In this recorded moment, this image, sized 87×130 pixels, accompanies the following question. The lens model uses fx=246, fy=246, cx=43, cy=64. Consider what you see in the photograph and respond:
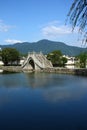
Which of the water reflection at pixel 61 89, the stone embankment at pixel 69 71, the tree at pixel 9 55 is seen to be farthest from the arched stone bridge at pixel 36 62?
the water reflection at pixel 61 89

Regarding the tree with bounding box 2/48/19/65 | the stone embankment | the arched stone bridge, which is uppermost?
the tree with bounding box 2/48/19/65

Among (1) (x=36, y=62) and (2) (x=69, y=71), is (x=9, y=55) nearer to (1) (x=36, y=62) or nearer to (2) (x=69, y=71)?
(1) (x=36, y=62)

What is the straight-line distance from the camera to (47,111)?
14.0m

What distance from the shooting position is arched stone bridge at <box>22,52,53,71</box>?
6223 centimetres

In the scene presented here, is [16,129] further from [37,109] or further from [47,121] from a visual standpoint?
[37,109]

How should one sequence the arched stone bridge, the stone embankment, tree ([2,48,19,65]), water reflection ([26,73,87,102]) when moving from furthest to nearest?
tree ([2,48,19,65]) → the arched stone bridge → the stone embankment → water reflection ([26,73,87,102])

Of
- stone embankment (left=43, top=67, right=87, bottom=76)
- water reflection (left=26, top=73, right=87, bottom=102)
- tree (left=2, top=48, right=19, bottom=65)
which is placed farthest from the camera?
tree (left=2, top=48, right=19, bottom=65)

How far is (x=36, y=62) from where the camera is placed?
6234cm

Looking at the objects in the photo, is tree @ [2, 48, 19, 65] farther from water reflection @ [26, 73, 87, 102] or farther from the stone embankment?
water reflection @ [26, 73, 87, 102]

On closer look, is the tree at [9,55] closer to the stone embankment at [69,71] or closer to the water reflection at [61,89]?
the stone embankment at [69,71]

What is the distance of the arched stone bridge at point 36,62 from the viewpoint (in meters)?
62.2

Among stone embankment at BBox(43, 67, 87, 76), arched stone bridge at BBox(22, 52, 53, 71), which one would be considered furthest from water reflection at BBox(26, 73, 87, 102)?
arched stone bridge at BBox(22, 52, 53, 71)

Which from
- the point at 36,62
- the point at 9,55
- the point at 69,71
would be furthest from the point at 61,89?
the point at 9,55

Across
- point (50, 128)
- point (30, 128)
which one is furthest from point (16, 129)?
point (50, 128)
